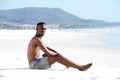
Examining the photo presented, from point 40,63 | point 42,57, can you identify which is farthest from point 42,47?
point 40,63

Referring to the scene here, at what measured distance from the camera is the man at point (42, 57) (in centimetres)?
643

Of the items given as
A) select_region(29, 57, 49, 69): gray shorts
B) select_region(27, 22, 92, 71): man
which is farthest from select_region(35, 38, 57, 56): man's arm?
select_region(29, 57, 49, 69): gray shorts

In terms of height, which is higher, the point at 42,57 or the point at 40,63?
the point at 42,57

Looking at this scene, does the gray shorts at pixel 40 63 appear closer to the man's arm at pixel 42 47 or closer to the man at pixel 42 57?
the man at pixel 42 57

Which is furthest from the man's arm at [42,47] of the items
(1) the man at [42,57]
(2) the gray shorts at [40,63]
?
(2) the gray shorts at [40,63]

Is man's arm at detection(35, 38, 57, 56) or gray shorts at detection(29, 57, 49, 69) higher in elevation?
man's arm at detection(35, 38, 57, 56)

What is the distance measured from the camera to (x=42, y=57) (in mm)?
6539

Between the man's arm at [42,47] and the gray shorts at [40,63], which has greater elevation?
the man's arm at [42,47]

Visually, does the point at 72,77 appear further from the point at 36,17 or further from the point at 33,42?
the point at 36,17

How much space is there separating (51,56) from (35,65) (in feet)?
1.18

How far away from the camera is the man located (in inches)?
253

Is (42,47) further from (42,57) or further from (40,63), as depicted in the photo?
(40,63)

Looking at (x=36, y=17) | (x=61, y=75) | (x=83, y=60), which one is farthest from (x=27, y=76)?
(x=36, y=17)

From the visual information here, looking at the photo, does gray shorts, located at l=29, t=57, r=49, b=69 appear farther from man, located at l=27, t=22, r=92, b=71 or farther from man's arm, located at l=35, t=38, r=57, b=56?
man's arm, located at l=35, t=38, r=57, b=56
